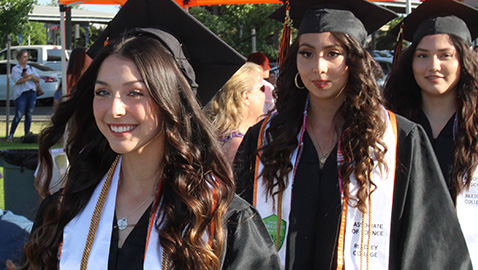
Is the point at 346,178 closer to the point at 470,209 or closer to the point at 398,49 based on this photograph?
the point at 470,209

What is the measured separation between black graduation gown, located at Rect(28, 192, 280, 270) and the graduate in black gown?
67 cm

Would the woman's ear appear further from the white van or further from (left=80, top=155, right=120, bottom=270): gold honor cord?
the white van

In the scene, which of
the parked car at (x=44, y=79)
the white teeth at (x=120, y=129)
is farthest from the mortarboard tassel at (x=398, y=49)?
the parked car at (x=44, y=79)

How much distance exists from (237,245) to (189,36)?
2.79 feet

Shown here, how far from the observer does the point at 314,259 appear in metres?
2.61

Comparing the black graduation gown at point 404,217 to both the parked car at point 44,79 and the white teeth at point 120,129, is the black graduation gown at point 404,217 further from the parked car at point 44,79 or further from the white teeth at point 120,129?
the parked car at point 44,79

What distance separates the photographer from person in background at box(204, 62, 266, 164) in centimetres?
397

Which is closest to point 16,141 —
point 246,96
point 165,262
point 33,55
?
point 246,96

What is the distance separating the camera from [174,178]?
2.04 m

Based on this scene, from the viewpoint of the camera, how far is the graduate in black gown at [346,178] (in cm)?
257

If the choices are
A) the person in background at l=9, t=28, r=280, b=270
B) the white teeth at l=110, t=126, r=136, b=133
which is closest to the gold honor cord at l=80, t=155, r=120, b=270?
the person in background at l=9, t=28, r=280, b=270

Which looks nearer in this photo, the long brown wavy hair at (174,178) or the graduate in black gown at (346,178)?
the long brown wavy hair at (174,178)

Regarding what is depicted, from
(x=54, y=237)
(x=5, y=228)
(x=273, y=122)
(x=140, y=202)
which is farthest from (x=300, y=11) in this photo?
(x=5, y=228)

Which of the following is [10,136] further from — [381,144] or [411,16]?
[381,144]
